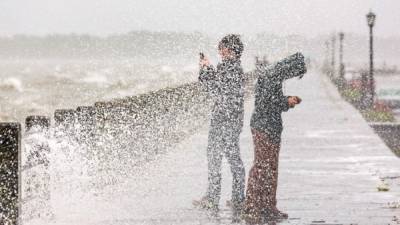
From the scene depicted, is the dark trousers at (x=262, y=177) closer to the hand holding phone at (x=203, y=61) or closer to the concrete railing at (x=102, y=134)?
the hand holding phone at (x=203, y=61)

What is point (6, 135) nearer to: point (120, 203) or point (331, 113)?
point (120, 203)

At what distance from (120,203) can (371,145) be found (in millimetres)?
8624

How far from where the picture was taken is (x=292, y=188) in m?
12.0

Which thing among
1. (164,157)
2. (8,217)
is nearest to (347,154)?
(164,157)

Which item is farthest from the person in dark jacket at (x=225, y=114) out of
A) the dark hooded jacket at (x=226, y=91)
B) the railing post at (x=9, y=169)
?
the railing post at (x=9, y=169)

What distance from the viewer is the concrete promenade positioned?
9703mm

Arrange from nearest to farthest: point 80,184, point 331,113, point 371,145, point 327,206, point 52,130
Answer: point 327,206 < point 52,130 < point 80,184 < point 371,145 < point 331,113

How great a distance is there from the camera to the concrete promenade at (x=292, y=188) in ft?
31.8

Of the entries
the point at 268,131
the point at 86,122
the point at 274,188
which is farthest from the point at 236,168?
the point at 86,122

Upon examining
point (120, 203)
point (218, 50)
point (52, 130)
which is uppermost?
point (218, 50)

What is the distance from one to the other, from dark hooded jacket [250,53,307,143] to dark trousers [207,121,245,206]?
0.40 metres

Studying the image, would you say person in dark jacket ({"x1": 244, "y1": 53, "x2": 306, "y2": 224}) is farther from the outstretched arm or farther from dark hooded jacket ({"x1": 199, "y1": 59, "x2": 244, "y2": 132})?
dark hooded jacket ({"x1": 199, "y1": 59, "x2": 244, "y2": 132})

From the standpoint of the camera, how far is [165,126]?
64.2 feet

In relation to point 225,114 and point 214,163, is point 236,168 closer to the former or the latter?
point 214,163
